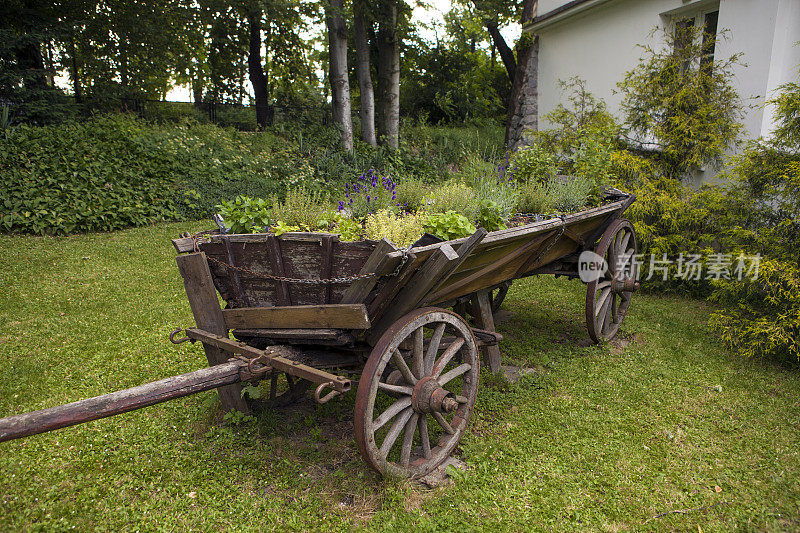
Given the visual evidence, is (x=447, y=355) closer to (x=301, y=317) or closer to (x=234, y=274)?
(x=301, y=317)

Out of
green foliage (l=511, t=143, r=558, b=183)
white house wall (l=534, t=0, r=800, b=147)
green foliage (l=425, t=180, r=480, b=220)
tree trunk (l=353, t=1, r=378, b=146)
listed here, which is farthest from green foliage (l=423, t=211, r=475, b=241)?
tree trunk (l=353, t=1, r=378, b=146)

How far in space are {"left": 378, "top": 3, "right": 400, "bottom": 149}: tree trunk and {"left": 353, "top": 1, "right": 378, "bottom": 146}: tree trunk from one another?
1.54 ft

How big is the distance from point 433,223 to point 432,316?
0.51m

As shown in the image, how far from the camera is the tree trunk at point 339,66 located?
36.0 ft

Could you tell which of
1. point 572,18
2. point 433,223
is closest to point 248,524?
point 433,223

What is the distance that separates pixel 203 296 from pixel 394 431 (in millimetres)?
1314

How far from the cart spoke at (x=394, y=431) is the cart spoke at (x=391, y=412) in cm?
4

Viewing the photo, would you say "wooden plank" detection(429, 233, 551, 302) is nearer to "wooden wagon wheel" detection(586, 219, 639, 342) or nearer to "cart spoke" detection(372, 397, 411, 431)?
"cart spoke" detection(372, 397, 411, 431)

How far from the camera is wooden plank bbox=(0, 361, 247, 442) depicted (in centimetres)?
181

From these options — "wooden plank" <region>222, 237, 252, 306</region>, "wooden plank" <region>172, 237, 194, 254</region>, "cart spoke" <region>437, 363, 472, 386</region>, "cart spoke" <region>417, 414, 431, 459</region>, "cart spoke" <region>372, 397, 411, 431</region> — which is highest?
"wooden plank" <region>172, 237, 194, 254</region>

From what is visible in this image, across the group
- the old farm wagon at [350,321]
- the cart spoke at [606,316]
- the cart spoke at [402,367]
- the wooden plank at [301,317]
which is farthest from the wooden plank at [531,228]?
the cart spoke at [606,316]

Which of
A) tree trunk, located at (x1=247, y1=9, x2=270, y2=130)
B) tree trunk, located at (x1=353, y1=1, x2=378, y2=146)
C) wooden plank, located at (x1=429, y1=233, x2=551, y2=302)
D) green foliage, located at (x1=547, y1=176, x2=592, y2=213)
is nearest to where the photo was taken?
wooden plank, located at (x1=429, y1=233, x2=551, y2=302)

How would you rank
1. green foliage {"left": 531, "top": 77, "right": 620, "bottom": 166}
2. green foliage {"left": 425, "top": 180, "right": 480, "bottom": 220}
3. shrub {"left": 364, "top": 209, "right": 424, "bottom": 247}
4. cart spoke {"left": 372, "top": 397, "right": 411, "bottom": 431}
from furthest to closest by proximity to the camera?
green foliage {"left": 531, "top": 77, "right": 620, "bottom": 166} < green foliage {"left": 425, "top": 180, "right": 480, "bottom": 220} < shrub {"left": 364, "top": 209, "right": 424, "bottom": 247} < cart spoke {"left": 372, "top": 397, "right": 411, "bottom": 431}

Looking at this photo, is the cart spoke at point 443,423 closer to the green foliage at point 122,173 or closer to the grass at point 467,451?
the grass at point 467,451
